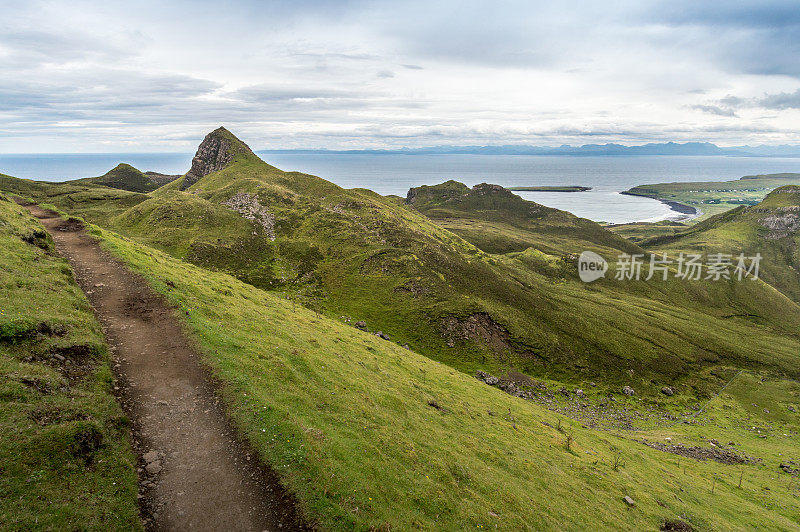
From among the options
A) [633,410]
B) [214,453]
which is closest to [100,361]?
[214,453]

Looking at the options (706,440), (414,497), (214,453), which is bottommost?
(706,440)

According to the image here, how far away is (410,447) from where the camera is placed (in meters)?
23.1

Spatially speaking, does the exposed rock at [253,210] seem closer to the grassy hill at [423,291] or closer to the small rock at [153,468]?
the grassy hill at [423,291]

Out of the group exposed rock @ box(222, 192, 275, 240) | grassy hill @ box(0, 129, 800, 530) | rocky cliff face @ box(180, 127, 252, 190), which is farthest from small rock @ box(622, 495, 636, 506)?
rocky cliff face @ box(180, 127, 252, 190)

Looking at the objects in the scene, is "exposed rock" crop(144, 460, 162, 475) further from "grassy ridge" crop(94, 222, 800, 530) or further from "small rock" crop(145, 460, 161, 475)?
"grassy ridge" crop(94, 222, 800, 530)

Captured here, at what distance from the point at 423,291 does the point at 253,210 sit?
181ft

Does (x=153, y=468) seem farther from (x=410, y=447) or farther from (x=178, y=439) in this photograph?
(x=410, y=447)

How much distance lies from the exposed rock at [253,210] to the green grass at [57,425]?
7036 cm

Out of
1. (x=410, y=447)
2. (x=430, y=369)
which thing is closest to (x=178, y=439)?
(x=410, y=447)

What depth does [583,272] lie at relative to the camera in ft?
490

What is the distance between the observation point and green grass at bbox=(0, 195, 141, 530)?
496 inches

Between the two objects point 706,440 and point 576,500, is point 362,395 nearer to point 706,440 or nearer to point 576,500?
point 576,500

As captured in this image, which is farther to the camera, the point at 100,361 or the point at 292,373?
the point at 292,373

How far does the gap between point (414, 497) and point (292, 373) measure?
12.3 meters
